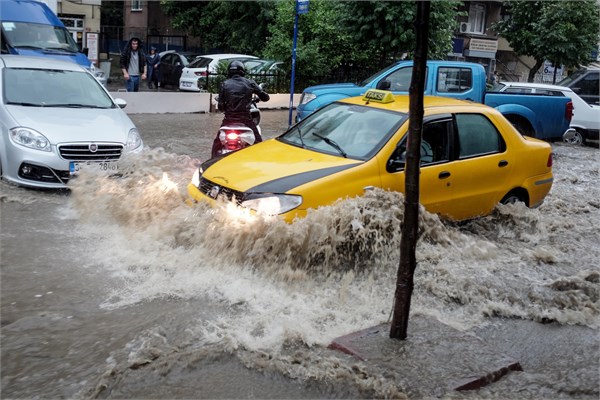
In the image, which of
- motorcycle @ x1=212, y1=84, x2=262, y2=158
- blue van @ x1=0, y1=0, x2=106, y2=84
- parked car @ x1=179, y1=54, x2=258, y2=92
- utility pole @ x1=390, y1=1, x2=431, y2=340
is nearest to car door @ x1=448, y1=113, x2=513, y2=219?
utility pole @ x1=390, y1=1, x2=431, y2=340

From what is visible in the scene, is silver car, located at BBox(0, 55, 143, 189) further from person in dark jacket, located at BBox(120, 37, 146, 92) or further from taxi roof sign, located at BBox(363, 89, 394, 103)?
person in dark jacket, located at BBox(120, 37, 146, 92)

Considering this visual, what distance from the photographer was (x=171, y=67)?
25.4 m

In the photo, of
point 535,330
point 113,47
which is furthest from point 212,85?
point 113,47

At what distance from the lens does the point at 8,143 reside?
7.84 meters

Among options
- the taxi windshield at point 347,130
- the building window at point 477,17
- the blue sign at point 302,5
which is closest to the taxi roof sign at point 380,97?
the taxi windshield at point 347,130

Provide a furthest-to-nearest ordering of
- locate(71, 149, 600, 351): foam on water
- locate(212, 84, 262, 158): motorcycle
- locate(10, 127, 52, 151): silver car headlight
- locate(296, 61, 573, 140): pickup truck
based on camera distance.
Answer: locate(296, 61, 573, 140): pickup truck → locate(212, 84, 262, 158): motorcycle → locate(10, 127, 52, 151): silver car headlight → locate(71, 149, 600, 351): foam on water

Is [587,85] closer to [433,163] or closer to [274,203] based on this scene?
[433,163]

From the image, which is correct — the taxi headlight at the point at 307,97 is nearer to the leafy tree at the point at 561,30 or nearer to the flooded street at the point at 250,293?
the flooded street at the point at 250,293

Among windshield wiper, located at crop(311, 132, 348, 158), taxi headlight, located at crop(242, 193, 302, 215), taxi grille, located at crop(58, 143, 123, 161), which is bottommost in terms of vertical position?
taxi headlight, located at crop(242, 193, 302, 215)

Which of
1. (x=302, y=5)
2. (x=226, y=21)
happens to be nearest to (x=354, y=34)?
(x=302, y=5)

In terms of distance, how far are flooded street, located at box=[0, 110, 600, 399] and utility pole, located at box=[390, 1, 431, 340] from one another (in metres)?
0.37

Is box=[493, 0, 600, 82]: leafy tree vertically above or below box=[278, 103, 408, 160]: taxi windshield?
above

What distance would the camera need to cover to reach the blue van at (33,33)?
15469mm

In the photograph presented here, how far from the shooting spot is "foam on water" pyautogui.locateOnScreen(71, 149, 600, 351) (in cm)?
509
